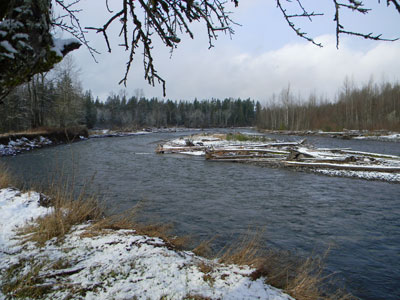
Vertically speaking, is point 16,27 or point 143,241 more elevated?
point 16,27

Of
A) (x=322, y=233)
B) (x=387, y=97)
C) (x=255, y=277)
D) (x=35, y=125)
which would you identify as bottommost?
(x=322, y=233)

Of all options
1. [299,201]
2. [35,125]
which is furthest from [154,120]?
[299,201]

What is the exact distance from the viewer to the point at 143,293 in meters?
2.57

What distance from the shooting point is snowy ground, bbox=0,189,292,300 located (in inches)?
103

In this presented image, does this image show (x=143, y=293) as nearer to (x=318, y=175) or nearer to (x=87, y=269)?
(x=87, y=269)

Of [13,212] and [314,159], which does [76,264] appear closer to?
[13,212]

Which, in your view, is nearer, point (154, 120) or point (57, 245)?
point (57, 245)

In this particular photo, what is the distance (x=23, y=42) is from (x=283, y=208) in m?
7.11

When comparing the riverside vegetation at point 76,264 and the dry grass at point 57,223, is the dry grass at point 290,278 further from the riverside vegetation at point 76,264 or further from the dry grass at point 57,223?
the dry grass at point 57,223

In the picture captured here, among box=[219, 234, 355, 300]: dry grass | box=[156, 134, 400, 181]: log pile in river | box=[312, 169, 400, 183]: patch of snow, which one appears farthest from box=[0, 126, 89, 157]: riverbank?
box=[219, 234, 355, 300]: dry grass

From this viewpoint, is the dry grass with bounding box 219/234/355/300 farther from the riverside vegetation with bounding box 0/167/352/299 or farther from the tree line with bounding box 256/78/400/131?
the tree line with bounding box 256/78/400/131

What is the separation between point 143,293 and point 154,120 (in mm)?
92164

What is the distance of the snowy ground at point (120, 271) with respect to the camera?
2.61 m

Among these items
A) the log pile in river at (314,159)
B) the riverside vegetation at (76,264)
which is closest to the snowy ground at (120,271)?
the riverside vegetation at (76,264)
